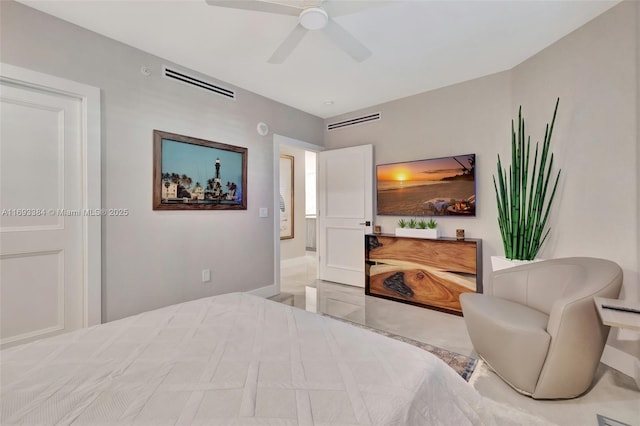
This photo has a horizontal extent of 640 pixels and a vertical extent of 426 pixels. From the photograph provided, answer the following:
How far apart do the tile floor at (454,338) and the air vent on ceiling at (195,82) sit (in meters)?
2.64

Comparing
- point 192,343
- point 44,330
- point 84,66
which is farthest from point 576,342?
point 84,66

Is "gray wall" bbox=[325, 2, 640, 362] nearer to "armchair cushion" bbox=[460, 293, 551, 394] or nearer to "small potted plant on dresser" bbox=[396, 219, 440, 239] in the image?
A: "small potted plant on dresser" bbox=[396, 219, 440, 239]

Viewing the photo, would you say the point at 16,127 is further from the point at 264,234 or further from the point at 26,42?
the point at 264,234

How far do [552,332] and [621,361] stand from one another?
1004mm

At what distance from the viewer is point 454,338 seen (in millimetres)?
2568

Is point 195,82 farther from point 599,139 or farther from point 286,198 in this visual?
point 599,139

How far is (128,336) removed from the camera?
1.25 meters

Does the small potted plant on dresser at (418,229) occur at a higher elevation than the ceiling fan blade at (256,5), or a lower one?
lower

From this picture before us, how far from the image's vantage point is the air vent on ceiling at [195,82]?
9.42 feet

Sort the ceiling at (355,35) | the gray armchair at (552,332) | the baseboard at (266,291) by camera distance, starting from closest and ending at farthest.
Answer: the gray armchair at (552,332), the ceiling at (355,35), the baseboard at (266,291)

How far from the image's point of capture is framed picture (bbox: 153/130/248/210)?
2799mm

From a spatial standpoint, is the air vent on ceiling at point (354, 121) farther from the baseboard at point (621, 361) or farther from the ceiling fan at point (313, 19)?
the baseboard at point (621, 361)

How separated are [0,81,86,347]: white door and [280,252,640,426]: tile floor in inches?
89.0

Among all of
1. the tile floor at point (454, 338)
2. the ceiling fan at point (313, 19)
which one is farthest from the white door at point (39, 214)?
the tile floor at point (454, 338)
